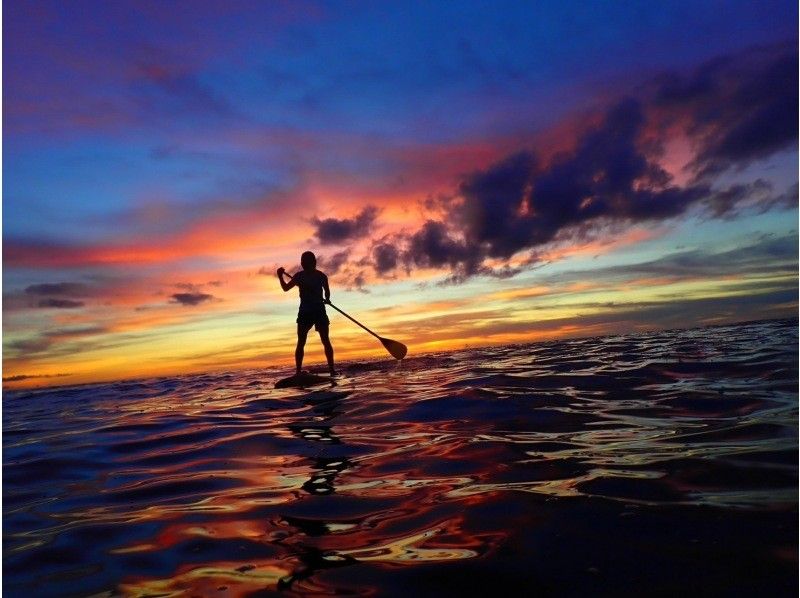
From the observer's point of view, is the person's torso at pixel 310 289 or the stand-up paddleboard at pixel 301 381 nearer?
the stand-up paddleboard at pixel 301 381

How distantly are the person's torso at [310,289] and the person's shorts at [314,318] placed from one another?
0.48 ft

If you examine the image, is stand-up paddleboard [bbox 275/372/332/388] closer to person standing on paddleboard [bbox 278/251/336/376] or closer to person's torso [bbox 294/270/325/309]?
person standing on paddleboard [bbox 278/251/336/376]

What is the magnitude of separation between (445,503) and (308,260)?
1040 centimetres

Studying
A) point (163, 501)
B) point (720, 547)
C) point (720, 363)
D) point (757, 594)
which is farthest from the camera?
point (720, 363)

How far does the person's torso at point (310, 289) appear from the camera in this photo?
42.7ft

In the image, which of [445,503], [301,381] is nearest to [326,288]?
[301,381]

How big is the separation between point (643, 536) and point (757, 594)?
21.9 inches

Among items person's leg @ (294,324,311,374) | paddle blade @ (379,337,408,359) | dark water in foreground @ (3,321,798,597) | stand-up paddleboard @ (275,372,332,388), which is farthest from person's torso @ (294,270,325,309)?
dark water in foreground @ (3,321,798,597)

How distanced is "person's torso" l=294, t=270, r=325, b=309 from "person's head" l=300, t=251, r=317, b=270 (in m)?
0.13

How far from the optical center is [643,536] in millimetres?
2395

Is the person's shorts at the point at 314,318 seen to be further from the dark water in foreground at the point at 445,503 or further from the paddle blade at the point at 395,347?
the dark water in foreground at the point at 445,503

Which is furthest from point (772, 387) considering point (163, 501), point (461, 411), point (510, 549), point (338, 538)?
point (163, 501)

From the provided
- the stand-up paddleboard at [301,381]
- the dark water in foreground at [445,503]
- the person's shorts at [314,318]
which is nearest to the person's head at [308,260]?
the person's shorts at [314,318]

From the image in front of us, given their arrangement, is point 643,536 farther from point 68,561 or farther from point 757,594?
point 68,561
